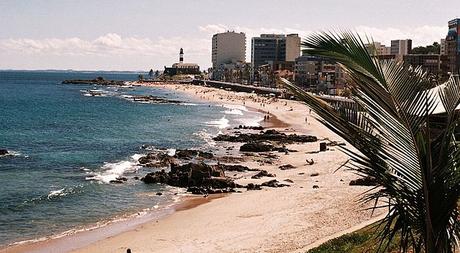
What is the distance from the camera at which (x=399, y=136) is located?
528 centimetres

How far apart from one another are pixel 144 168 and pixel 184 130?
28826 mm

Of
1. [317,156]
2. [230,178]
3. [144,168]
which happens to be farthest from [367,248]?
[317,156]

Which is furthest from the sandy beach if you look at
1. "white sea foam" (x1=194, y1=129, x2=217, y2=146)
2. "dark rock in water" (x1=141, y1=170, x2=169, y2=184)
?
"white sea foam" (x1=194, y1=129, x2=217, y2=146)

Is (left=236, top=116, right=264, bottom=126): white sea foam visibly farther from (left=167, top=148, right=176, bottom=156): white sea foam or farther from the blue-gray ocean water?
(left=167, top=148, right=176, bottom=156): white sea foam

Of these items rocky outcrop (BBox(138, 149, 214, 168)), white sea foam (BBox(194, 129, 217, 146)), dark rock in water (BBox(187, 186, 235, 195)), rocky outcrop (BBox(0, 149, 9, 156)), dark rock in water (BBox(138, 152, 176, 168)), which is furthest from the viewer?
white sea foam (BBox(194, 129, 217, 146))

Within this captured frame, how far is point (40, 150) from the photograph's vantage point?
176 feet

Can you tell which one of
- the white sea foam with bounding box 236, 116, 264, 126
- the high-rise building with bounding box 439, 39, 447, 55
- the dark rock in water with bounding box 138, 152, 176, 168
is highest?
the high-rise building with bounding box 439, 39, 447, 55

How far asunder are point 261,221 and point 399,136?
22.4 meters

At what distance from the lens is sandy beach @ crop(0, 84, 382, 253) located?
23172 millimetres

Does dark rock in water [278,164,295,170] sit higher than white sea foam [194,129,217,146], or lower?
higher

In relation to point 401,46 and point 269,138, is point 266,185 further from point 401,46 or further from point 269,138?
point 401,46

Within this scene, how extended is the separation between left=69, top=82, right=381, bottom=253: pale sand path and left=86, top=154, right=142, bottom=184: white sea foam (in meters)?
9.38

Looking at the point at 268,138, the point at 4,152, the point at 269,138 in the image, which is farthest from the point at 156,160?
the point at 269,138

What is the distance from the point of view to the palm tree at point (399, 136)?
5.21 m
